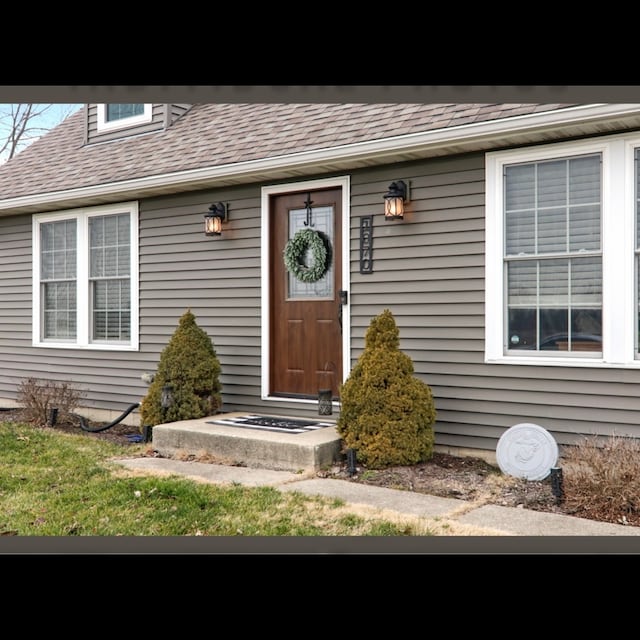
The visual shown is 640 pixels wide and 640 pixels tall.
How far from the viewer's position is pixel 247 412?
726 centimetres

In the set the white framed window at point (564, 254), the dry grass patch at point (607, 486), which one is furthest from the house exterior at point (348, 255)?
the dry grass patch at point (607, 486)

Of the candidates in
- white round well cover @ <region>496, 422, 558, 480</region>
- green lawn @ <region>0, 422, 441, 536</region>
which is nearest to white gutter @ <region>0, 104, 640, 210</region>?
white round well cover @ <region>496, 422, 558, 480</region>

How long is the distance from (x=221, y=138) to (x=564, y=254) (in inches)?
157

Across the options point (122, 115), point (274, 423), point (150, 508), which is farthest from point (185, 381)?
point (122, 115)

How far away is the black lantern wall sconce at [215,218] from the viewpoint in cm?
737

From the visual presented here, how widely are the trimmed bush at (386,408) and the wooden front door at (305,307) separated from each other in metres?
1.03

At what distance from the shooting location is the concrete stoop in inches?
220

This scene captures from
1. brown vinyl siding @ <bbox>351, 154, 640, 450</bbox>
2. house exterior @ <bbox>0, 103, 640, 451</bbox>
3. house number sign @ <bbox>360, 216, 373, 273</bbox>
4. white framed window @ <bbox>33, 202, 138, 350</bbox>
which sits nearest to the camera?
house exterior @ <bbox>0, 103, 640, 451</bbox>

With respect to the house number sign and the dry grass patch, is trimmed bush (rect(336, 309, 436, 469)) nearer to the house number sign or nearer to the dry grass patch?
the house number sign

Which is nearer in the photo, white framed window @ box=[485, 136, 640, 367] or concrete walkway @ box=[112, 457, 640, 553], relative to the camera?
concrete walkway @ box=[112, 457, 640, 553]

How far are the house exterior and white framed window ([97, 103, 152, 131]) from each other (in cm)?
3

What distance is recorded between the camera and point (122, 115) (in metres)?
9.33

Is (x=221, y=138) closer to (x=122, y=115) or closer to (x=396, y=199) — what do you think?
(x=122, y=115)
